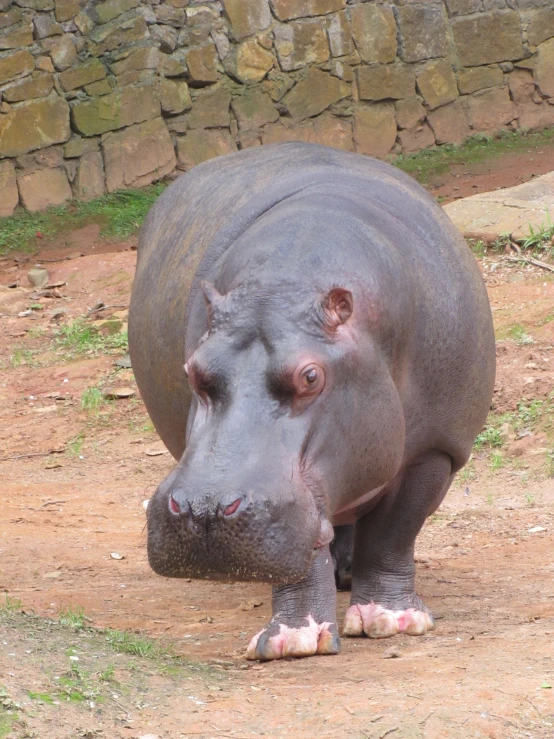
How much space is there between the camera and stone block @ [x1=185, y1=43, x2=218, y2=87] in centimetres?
1302

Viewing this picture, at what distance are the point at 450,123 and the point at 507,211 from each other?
15.4 feet

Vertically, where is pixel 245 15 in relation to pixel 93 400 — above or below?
above

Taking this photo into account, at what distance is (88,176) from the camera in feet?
42.0

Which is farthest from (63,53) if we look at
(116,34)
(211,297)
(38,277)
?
(211,297)

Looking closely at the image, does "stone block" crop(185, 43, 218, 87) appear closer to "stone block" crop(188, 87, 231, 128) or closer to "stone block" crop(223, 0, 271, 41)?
"stone block" crop(188, 87, 231, 128)

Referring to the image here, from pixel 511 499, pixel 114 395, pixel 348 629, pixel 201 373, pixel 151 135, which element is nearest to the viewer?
pixel 201 373

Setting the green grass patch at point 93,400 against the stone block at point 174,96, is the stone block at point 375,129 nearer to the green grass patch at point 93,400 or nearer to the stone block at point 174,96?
the stone block at point 174,96

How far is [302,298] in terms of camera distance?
3.66 meters

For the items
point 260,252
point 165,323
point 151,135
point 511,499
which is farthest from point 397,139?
point 260,252

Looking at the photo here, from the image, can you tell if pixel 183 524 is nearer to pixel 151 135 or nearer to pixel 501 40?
pixel 151 135

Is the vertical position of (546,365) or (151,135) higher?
(151,135)

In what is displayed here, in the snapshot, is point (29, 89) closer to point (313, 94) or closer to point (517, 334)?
point (313, 94)

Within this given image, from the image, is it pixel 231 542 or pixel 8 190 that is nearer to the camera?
pixel 231 542

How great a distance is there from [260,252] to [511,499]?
3147 mm
